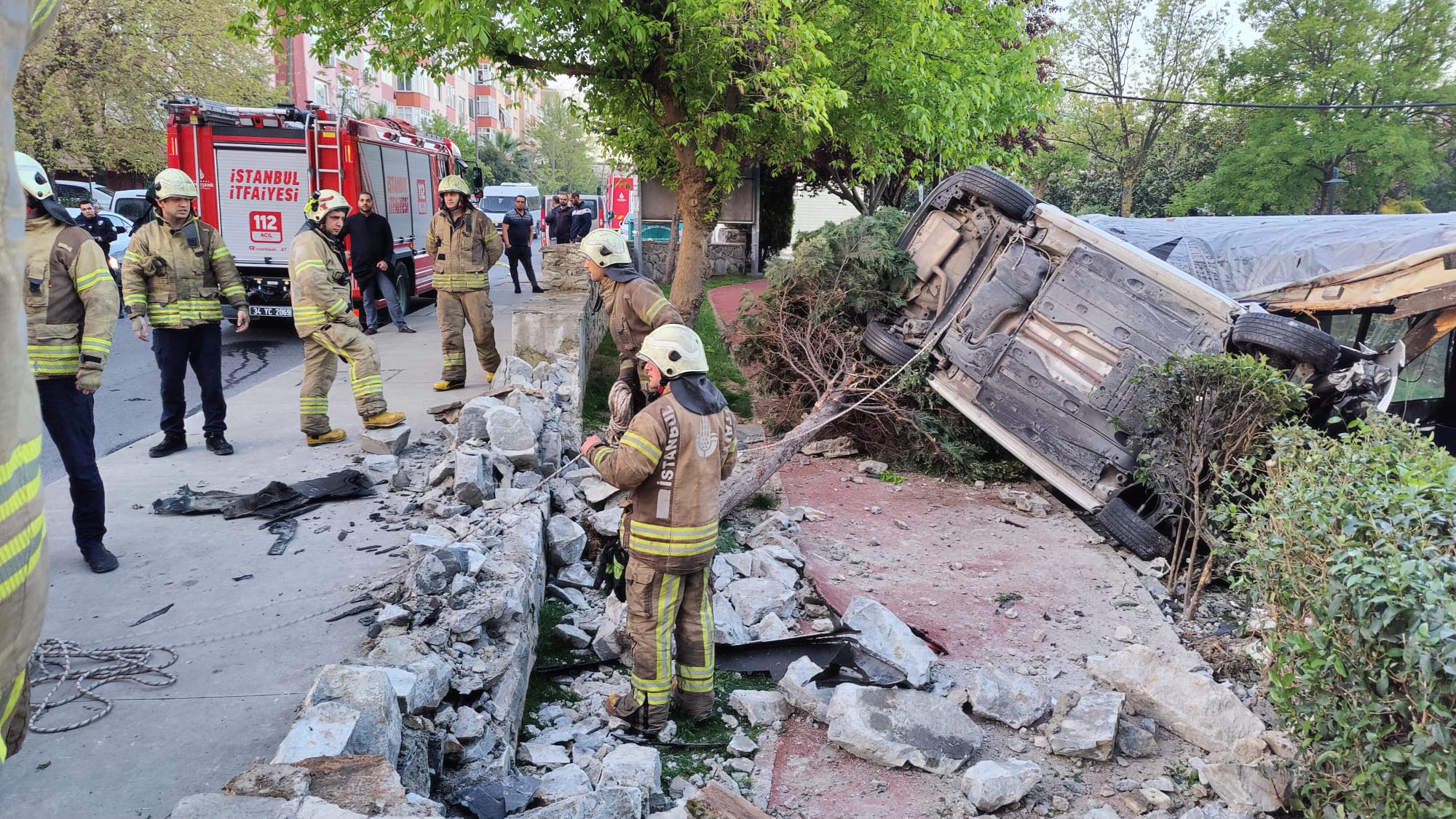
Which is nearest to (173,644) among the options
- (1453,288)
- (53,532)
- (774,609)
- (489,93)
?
(53,532)

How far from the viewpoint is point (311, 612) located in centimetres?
429

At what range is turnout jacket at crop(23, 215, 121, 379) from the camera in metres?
4.68

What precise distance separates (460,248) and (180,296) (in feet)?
8.79

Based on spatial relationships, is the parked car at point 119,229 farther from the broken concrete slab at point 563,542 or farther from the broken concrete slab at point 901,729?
the broken concrete slab at point 901,729

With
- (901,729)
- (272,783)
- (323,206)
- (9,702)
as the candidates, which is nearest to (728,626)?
(901,729)

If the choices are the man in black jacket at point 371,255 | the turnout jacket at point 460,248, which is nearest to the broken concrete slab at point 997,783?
the turnout jacket at point 460,248

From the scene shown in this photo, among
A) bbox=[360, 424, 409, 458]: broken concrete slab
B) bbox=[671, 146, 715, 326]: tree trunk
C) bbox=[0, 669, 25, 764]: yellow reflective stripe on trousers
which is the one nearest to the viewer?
bbox=[0, 669, 25, 764]: yellow reflective stripe on trousers

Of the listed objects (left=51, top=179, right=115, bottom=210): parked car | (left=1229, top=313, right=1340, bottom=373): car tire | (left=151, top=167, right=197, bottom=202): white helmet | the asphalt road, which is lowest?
the asphalt road

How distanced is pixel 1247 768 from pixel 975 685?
1203 millimetres

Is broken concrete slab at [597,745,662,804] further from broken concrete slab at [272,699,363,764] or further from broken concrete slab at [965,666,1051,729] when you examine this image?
broken concrete slab at [965,666,1051,729]

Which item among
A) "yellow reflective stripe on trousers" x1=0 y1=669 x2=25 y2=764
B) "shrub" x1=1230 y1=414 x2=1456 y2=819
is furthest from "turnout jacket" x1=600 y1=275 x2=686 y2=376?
"yellow reflective stripe on trousers" x1=0 y1=669 x2=25 y2=764

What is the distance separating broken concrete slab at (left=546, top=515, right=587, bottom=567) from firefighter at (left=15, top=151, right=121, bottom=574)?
7.01 feet

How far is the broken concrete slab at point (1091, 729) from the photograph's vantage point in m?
4.16

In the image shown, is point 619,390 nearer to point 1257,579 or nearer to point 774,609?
point 774,609
